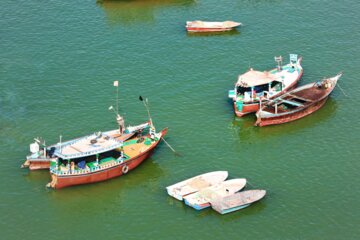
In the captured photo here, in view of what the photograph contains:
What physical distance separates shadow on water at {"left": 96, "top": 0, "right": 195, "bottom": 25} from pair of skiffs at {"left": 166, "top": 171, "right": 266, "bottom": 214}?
39182mm

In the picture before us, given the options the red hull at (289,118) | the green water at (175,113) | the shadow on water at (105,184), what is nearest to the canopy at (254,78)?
the green water at (175,113)

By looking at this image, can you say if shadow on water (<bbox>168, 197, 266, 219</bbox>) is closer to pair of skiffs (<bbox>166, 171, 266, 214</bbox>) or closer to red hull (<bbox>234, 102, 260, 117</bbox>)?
pair of skiffs (<bbox>166, 171, 266, 214</bbox>)

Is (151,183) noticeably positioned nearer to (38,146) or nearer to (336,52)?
(38,146)

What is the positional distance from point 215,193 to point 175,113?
1659 centimetres

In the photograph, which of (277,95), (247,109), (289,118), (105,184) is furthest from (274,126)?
(105,184)

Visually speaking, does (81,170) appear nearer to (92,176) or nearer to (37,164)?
(92,176)

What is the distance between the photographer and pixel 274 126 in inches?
3113

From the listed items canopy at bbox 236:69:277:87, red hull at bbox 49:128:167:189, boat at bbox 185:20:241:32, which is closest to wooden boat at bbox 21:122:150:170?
red hull at bbox 49:128:167:189

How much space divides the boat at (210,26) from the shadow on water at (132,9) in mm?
6859

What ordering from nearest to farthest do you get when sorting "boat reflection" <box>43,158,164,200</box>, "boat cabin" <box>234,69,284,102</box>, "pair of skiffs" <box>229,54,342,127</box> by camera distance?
1. "boat reflection" <box>43,158,164,200</box>
2. "pair of skiffs" <box>229,54,342,127</box>
3. "boat cabin" <box>234,69,284,102</box>

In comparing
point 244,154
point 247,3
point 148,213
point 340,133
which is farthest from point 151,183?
point 247,3

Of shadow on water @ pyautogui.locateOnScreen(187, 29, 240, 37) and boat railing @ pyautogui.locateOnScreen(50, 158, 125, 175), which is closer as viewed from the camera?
boat railing @ pyautogui.locateOnScreen(50, 158, 125, 175)

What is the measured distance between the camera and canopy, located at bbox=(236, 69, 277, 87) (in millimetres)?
80812

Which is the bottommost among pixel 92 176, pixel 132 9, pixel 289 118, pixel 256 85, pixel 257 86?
pixel 92 176
